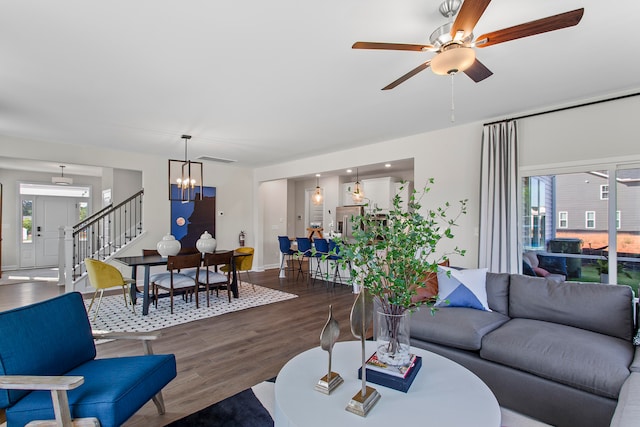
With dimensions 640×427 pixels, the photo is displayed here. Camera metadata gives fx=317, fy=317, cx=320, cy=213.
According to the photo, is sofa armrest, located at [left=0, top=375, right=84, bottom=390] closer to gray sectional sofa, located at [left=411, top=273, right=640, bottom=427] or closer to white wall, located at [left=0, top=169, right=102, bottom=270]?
gray sectional sofa, located at [left=411, top=273, right=640, bottom=427]

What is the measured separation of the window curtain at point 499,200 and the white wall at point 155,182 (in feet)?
19.5

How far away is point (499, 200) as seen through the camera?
413cm

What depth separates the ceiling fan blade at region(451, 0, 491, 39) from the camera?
1.64m

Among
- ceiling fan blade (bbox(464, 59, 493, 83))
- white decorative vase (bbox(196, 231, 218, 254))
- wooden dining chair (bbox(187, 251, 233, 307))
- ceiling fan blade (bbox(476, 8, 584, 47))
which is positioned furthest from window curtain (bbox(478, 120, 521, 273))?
white decorative vase (bbox(196, 231, 218, 254))

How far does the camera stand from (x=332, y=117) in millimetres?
4340

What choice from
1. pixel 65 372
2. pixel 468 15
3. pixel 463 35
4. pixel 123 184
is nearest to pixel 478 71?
pixel 463 35

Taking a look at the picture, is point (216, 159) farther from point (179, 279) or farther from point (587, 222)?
point (587, 222)

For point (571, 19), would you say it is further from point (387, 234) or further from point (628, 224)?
point (628, 224)

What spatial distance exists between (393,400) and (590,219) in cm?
372

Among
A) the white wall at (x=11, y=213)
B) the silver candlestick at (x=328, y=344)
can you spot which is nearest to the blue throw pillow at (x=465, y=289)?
the silver candlestick at (x=328, y=344)

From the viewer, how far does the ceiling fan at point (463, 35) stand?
68.2 inches

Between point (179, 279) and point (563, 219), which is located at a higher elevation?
point (563, 219)

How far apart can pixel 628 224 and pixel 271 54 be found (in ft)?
13.6

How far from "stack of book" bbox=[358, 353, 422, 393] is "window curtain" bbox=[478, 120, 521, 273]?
3017mm
